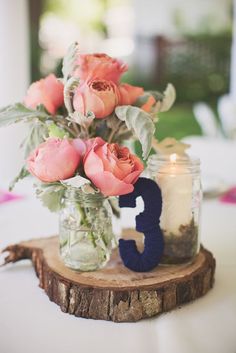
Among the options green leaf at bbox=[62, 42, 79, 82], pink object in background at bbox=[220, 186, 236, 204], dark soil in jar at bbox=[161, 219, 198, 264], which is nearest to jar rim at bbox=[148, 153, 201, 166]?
dark soil in jar at bbox=[161, 219, 198, 264]

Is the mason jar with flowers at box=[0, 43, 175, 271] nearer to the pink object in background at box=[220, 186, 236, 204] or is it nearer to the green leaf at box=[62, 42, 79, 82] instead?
the green leaf at box=[62, 42, 79, 82]

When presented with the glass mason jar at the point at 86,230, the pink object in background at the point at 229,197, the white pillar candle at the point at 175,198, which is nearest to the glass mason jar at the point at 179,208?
the white pillar candle at the point at 175,198

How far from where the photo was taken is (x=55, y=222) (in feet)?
3.95

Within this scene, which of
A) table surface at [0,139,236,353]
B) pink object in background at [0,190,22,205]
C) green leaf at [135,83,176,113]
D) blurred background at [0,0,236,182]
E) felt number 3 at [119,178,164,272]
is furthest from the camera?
blurred background at [0,0,236,182]

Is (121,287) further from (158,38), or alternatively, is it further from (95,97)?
(158,38)

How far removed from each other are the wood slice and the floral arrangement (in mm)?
136

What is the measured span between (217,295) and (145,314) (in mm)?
150

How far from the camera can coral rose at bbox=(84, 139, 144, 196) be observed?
2.34ft

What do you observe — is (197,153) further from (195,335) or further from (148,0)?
(148,0)

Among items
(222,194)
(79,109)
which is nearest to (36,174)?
(79,109)

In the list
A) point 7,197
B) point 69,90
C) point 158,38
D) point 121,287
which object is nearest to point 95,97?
point 69,90

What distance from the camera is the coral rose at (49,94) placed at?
32.8 inches

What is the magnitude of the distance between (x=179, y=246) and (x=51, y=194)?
25cm

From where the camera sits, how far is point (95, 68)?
800mm
